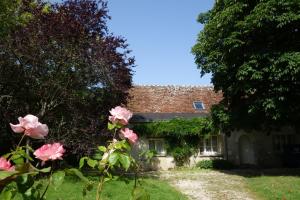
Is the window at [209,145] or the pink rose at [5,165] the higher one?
the window at [209,145]

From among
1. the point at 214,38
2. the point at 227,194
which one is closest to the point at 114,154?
the point at 227,194

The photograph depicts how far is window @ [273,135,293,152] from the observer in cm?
2722

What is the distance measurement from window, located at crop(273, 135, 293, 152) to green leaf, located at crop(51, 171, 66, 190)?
2635 centimetres

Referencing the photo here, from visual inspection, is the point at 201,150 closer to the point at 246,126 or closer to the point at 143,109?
the point at 143,109

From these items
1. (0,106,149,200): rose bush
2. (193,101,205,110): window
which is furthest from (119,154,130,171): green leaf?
(193,101,205,110): window

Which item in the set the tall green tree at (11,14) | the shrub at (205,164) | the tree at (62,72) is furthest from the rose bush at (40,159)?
the shrub at (205,164)

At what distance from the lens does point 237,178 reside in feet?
64.2

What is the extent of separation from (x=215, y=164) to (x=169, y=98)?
685 centimetres

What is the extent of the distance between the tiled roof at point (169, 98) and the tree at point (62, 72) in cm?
1043

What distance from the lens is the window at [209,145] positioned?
27234mm

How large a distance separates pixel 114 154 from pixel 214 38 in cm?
1909

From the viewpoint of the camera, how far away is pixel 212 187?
659 inches

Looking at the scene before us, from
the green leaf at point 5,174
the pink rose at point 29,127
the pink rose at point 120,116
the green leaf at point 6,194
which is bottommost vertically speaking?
the green leaf at point 6,194

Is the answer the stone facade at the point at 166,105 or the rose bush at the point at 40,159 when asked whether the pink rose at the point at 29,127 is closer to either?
the rose bush at the point at 40,159
